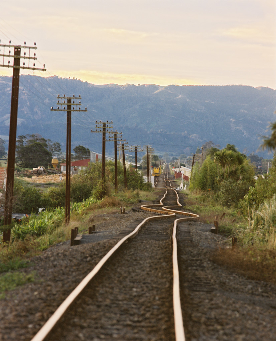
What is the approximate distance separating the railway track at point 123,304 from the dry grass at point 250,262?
1.35 m

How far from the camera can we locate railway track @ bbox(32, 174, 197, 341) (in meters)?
5.45

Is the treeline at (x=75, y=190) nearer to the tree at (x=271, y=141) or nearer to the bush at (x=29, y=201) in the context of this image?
the bush at (x=29, y=201)

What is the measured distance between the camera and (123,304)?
21.9ft

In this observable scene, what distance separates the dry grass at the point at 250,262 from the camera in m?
9.23

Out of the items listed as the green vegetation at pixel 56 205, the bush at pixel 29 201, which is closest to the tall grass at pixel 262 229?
the green vegetation at pixel 56 205

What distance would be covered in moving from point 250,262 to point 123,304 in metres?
4.53

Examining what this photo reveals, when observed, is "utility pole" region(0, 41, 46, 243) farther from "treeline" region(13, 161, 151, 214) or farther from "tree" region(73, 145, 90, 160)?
"tree" region(73, 145, 90, 160)

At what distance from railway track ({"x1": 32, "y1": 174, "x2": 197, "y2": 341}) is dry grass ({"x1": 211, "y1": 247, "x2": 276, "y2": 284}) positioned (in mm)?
1354

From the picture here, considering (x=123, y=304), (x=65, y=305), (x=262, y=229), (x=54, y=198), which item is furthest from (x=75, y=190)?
(x=65, y=305)

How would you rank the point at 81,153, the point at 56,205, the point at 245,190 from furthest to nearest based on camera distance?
the point at 81,153 < the point at 56,205 < the point at 245,190

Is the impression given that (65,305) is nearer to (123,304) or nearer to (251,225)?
(123,304)

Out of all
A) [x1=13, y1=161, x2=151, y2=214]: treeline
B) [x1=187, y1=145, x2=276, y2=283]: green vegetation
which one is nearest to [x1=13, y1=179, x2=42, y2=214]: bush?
[x1=13, y1=161, x2=151, y2=214]: treeline

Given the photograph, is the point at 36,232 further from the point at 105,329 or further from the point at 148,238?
the point at 105,329

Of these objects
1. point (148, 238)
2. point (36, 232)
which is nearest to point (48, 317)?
point (148, 238)
